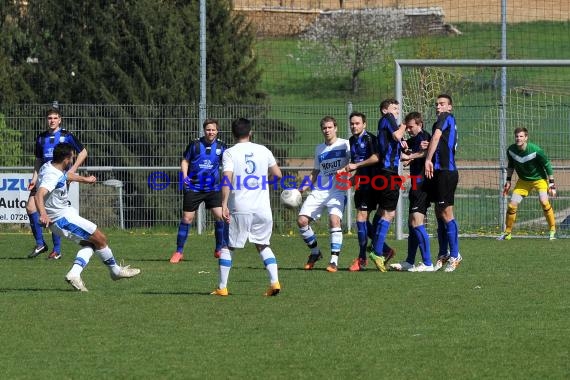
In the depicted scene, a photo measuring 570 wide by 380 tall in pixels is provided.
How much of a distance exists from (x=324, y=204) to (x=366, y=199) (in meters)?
0.50

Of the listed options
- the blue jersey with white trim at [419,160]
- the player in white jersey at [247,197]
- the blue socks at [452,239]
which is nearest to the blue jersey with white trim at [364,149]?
the blue jersey with white trim at [419,160]

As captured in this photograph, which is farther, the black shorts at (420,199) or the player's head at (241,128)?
the black shorts at (420,199)

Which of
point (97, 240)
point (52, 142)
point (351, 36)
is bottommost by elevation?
point (97, 240)

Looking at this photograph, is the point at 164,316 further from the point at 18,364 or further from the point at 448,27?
the point at 448,27

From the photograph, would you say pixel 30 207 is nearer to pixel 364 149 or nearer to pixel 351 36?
→ pixel 364 149

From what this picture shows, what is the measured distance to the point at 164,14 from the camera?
87.3 feet

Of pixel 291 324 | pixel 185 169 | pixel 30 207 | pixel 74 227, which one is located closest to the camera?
pixel 291 324

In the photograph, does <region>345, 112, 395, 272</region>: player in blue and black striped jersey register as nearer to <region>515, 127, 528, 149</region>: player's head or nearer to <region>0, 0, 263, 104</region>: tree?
<region>515, 127, 528, 149</region>: player's head

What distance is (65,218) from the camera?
37.8 feet

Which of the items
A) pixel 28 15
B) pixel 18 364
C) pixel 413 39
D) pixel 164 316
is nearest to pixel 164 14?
pixel 28 15

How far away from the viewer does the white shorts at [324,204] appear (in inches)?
551

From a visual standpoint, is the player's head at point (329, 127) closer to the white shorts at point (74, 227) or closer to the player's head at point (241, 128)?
the player's head at point (241, 128)

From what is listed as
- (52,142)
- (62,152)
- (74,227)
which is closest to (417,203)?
(74,227)

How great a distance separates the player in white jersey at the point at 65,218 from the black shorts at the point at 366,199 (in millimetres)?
3551
